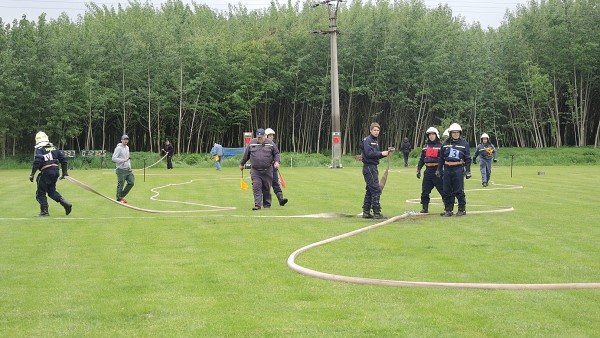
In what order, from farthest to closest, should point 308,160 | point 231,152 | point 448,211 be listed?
1. point 231,152
2. point 308,160
3. point 448,211

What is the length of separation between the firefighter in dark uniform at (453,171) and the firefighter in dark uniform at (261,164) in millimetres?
4215

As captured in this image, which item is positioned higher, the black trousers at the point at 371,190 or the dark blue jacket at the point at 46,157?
the dark blue jacket at the point at 46,157

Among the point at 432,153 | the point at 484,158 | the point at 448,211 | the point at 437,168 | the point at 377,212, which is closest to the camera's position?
the point at 377,212

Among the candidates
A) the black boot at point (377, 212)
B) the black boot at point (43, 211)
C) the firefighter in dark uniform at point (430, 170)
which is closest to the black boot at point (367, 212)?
the black boot at point (377, 212)

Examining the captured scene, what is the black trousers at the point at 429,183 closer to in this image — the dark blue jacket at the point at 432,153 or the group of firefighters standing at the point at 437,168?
the group of firefighters standing at the point at 437,168

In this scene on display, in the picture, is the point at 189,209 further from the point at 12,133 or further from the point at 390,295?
the point at 12,133

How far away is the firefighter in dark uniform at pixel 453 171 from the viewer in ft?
52.0

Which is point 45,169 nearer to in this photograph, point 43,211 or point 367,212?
point 43,211

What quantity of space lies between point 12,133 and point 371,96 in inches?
1234

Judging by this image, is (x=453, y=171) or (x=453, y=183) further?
(x=453, y=171)

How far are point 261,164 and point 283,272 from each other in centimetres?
875

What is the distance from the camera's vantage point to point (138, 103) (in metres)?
60.3

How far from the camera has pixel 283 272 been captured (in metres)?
9.15

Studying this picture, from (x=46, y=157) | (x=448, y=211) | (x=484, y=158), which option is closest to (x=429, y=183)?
(x=448, y=211)
